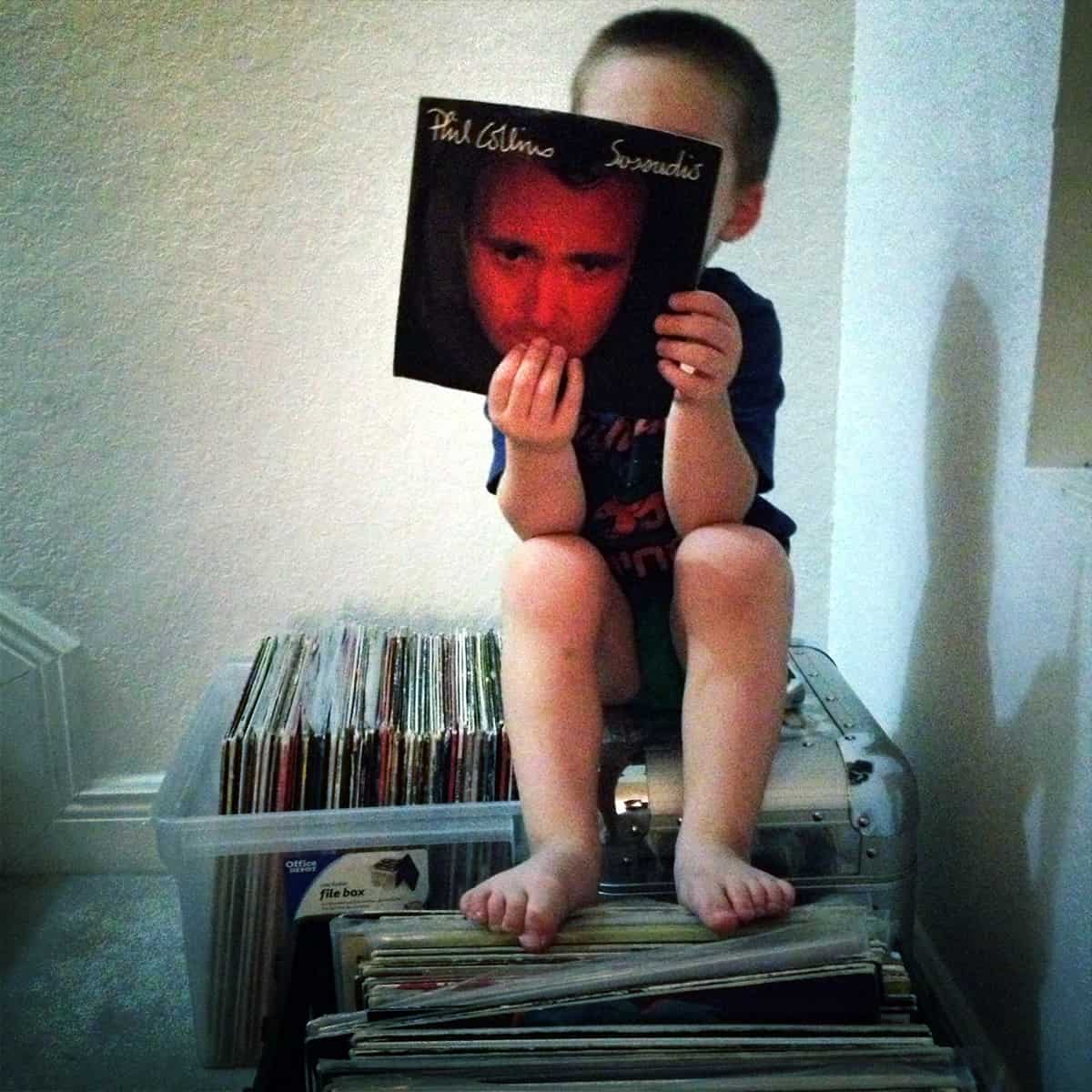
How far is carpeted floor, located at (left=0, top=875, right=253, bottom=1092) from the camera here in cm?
81

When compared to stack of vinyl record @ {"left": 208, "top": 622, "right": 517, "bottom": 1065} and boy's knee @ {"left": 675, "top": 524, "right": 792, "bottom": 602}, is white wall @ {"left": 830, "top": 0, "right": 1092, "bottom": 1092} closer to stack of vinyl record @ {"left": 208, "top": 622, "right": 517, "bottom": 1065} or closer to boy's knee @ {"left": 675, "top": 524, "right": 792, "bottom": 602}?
boy's knee @ {"left": 675, "top": 524, "right": 792, "bottom": 602}

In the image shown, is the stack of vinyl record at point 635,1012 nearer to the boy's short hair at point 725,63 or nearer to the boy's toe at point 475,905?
the boy's toe at point 475,905

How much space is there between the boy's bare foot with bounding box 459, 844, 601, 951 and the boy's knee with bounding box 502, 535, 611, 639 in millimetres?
154

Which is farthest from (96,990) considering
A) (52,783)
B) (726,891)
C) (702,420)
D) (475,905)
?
(702,420)

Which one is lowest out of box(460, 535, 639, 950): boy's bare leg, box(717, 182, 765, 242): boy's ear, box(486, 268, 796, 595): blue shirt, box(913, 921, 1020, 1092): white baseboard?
box(913, 921, 1020, 1092): white baseboard

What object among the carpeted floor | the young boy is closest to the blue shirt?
the young boy

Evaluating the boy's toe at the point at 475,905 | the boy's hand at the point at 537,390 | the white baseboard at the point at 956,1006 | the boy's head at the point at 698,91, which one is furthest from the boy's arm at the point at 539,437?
the white baseboard at the point at 956,1006

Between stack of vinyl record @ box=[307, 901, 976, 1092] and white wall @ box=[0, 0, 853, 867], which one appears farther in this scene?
white wall @ box=[0, 0, 853, 867]

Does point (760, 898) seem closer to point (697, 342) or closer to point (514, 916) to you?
point (514, 916)

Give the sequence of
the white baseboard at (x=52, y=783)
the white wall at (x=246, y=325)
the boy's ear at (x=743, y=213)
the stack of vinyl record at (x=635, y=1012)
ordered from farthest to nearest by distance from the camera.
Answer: the white baseboard at (x=52, y=783) < the white wall at (x=246, y=325) < the boy's ear at (x=743, y=213) < the stack of vinyl record at (x=635, y=1012)

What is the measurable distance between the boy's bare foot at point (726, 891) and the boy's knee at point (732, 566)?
17 cm

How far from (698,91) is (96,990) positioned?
90 centimetres

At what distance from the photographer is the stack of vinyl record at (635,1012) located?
1.69 feet

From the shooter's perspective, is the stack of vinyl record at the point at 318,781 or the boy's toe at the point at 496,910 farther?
the stack of vinyl record at the point at 318,781
